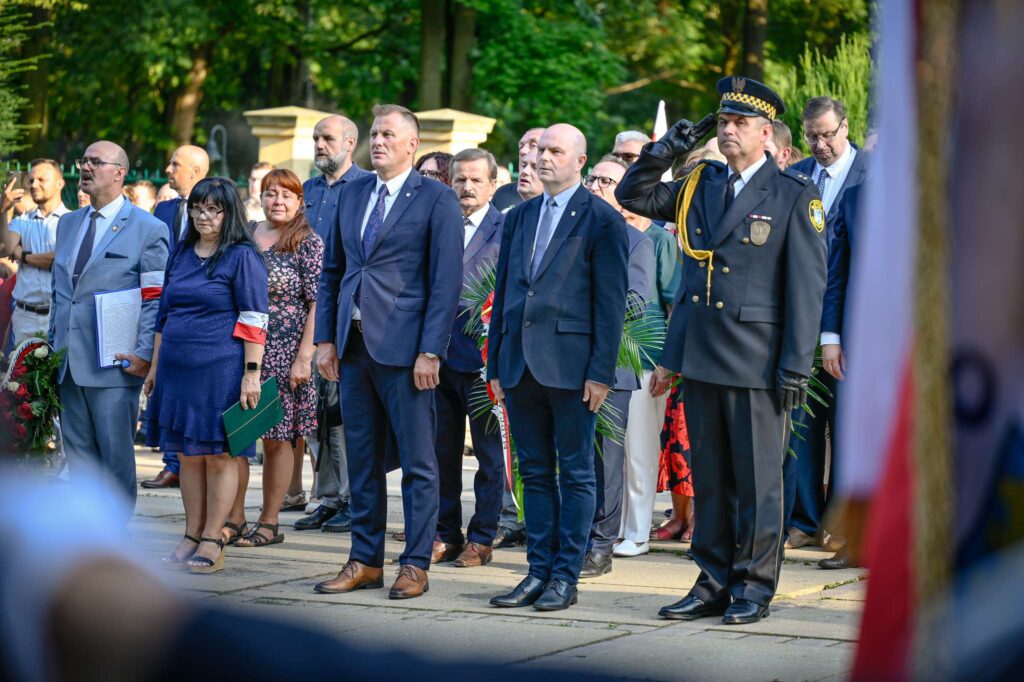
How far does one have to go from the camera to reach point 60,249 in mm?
8312

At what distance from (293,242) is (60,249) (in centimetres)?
123

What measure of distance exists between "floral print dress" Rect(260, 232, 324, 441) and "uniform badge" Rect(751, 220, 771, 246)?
3.04m

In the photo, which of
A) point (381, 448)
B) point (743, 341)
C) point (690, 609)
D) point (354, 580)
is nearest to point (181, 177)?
point (381, 448)

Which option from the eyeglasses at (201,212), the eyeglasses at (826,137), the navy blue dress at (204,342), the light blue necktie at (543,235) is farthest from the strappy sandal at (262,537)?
the eyeglasses at (826,137)

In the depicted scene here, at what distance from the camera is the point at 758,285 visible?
20.7 feet

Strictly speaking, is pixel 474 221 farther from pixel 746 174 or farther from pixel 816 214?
pixel 816 214

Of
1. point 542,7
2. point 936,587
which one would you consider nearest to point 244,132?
point 542,7

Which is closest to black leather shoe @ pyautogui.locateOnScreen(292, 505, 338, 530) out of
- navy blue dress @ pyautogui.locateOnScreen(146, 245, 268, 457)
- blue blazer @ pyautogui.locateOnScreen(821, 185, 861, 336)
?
navy blue dress @ pyautogui.locateOnScreen(146, 245, 268, 457)

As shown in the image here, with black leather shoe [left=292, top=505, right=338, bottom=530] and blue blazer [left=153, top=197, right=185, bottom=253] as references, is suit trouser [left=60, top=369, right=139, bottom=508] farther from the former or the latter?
blue blazer [left=153, top=197, right=185, bottom=253]

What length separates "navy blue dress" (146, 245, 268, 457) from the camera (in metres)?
7.61

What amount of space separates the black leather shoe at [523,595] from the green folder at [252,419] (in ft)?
5.61

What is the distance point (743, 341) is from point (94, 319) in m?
3.62

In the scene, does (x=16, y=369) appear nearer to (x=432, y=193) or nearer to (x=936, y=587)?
(x=432, y=193)

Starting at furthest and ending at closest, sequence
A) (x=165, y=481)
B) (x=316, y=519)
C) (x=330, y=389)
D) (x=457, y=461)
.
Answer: (x=165, y=481) → (x=330, y=389) → (x=316, y=519) → (x=457, y=461)
